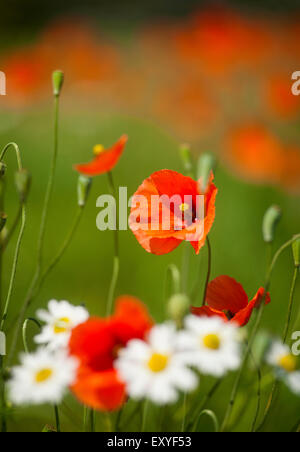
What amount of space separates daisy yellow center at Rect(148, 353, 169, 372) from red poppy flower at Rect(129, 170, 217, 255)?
12cm

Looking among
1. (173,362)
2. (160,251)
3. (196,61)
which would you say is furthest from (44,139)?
(173,362)

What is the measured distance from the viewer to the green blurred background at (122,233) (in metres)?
0.88

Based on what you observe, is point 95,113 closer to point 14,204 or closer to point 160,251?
point 14,204

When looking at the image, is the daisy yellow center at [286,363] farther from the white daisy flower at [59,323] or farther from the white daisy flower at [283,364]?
the white daisy flower at [59,323]

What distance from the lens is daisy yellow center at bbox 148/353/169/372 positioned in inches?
13.1

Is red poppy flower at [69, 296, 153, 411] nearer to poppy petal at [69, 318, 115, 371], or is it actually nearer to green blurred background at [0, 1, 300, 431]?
poppy petal at [69, 318, 115, 371]

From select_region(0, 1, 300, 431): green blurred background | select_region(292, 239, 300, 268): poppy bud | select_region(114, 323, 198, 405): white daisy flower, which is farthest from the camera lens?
select_region(0, 1, 300, 431): green blurred background

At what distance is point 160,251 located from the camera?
17.8 inches

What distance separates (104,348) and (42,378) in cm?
4

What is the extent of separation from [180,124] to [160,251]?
0.96 meters

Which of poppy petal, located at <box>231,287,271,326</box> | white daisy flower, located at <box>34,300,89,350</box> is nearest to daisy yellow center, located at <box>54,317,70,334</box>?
white daisy flower, located at <box>34,300,89,350</box>

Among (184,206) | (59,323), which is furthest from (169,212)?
(59,323)

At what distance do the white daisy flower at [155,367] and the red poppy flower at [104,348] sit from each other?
1cm

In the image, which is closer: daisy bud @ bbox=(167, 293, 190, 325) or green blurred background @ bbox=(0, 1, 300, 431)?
daisy bud @ bbox=(167, 293, 190, 325)
